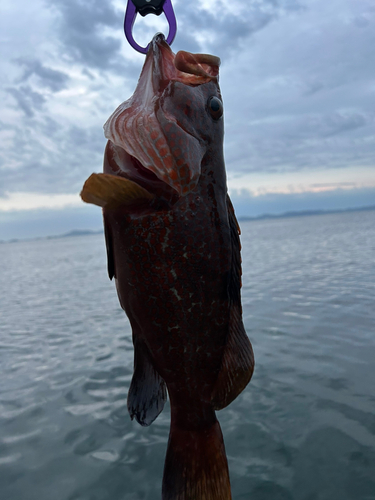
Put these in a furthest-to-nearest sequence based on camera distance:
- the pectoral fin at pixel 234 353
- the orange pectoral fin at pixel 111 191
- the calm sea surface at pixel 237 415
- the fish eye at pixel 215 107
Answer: the calm sea surface at pixel 237 415
the pectoral fin at pixel 234 353
the fish eye at pixel 215 107
the orange pectoral fin at pixel 111 191

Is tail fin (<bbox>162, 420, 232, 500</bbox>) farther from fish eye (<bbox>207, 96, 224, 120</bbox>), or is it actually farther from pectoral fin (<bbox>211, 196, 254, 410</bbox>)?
fish eye (<bbox>207, 96, 224, 120</bbox>)

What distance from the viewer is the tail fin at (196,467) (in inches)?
75.0

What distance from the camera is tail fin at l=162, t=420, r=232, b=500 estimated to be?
6.25 feet

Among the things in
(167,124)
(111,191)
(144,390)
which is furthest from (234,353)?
(167,124)

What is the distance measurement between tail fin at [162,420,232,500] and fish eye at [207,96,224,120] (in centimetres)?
167

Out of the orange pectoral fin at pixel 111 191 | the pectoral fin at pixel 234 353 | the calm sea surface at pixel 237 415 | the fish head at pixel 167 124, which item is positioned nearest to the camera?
the orange pectoral fin at pixel 111 191

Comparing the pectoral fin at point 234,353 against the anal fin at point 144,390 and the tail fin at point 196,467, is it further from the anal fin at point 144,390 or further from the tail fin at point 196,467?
the anal fin at point 144,390

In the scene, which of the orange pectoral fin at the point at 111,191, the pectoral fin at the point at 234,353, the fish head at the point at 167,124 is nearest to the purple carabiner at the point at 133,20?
the fish head at the point at 167,124

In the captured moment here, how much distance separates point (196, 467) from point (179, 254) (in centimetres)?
113

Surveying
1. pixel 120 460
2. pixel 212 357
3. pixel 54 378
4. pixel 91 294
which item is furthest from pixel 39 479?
pixel 91 294

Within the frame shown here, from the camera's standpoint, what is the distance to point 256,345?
7.86 metres

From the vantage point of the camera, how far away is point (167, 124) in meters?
1.65

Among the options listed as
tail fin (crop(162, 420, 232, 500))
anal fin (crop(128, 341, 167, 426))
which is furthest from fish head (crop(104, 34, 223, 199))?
tail fin (crop(162, 420, 232, 500))

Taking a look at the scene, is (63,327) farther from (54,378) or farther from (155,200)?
(155,200)
